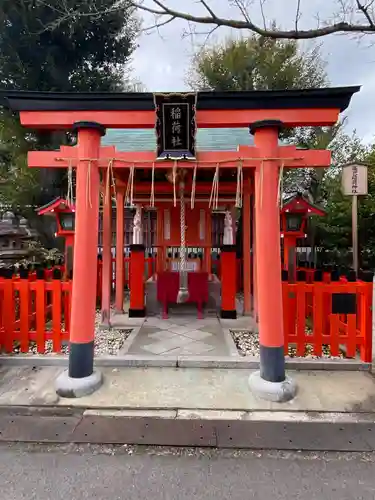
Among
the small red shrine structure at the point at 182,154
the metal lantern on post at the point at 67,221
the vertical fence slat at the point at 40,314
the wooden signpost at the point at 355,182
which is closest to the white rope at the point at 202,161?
the small red shrine structure at the point at 182,154

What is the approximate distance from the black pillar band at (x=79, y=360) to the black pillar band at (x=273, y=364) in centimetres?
202

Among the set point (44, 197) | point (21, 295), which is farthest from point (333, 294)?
point (44, 197)

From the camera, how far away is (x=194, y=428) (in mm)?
2918

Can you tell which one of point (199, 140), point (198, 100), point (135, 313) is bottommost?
point (135, 313)

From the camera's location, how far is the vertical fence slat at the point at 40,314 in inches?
176

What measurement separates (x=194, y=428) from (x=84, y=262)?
2088mm

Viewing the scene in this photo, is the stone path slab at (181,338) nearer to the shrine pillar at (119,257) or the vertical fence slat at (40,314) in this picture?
the shrine pillar at (119,257)

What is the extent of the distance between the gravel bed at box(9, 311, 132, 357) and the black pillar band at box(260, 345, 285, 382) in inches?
84.5

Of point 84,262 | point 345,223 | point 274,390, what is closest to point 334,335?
point 274,390

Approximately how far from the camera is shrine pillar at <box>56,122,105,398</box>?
11.9 feet

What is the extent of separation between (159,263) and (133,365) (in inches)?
144

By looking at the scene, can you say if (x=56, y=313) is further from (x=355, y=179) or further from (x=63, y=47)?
(x=63, y=47)

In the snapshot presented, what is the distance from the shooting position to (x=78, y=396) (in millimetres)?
3451

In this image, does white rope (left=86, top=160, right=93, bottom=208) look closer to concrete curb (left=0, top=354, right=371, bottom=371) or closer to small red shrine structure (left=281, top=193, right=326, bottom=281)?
concrete curb (left=0, top=354, right=371, bottom=371)
